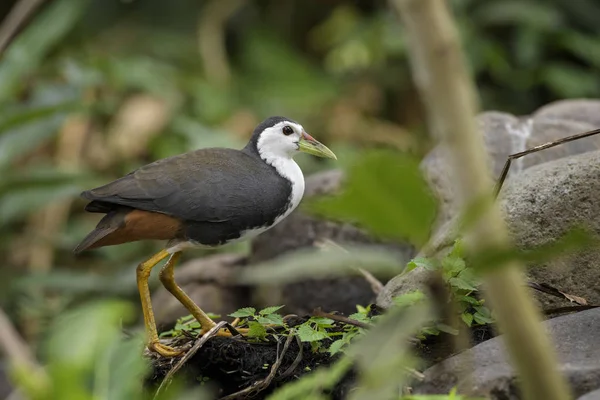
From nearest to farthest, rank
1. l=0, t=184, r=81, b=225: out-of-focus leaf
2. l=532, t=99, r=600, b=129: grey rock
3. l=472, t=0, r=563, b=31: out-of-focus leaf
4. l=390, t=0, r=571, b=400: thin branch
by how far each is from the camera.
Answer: l=390, t=0, r=571, b=400: thin branch → l=532, t=99, r=600, b=129: grey rock → l=0, t=184, r=81, b=225: out-of-focus leaf → l=472, t=0, r=563, b=31: out-of-focus leaf

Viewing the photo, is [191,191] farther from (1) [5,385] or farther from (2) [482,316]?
(1) [5,385]

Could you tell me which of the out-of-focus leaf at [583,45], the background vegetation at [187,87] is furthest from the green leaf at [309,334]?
the out-of-focus leaf at [583,45]

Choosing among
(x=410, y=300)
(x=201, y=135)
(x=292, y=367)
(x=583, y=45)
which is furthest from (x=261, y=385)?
(x=583, y=45)

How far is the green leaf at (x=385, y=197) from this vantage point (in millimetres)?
1390

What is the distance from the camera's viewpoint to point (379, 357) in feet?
5.07

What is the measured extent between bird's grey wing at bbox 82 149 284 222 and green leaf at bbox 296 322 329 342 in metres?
0.61

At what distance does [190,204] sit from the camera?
322 cm

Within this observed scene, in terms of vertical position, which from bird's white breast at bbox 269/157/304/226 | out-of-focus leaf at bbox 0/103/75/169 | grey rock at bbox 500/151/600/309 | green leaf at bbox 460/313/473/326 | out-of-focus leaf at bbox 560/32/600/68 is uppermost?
out-of-focus leaf at bbox 560/32/600/68

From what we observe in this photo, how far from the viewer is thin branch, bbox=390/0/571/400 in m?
1.32

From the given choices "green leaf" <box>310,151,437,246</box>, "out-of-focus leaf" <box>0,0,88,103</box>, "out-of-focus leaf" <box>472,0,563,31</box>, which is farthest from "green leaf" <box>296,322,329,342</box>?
"out-of-focus leaf" <box>472,0,563,31</box>

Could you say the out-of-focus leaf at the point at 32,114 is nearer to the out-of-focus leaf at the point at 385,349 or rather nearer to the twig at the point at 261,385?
the twig at the point at 261,385

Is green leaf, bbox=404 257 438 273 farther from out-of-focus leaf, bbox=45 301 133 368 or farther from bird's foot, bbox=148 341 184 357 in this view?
out-of-focus leaf, bbox=45 301 133 368

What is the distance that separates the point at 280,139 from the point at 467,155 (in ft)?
7.46

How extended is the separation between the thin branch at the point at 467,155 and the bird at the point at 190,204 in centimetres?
181
